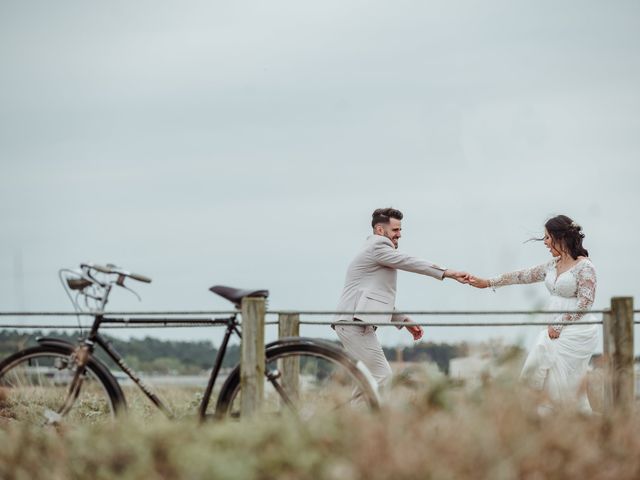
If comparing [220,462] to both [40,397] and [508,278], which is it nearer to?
[40,397]

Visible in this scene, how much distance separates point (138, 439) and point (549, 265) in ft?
15.8

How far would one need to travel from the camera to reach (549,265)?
30.4 feet

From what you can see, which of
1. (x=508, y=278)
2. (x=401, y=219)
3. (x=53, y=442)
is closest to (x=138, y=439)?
(x=53, y=442)

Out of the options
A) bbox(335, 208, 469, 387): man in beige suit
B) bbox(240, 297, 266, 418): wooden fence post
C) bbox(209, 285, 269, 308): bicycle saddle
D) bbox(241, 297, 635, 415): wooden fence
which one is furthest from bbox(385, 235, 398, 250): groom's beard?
bbox(240, 297, 266, 418): wooden fence post

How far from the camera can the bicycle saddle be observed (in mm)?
6590

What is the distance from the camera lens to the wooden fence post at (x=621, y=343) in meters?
6.92

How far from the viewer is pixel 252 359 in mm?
6430

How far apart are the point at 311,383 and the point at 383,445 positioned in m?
1.85

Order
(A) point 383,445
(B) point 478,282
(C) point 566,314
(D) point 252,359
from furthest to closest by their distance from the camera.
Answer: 1. (B) point 478,282
2. (C) point 566,314
3. (D) point 252,359
4. (A) point 383,445

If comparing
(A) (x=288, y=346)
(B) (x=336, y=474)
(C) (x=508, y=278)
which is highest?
(C) (x=508, y=278)

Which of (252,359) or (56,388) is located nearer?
(252,359)

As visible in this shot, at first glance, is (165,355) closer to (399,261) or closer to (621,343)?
(399,261)

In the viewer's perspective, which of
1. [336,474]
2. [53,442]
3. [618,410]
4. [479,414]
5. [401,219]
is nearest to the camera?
[336,474]

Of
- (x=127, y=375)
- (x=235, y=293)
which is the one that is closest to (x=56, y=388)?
(x=127, y=375)
